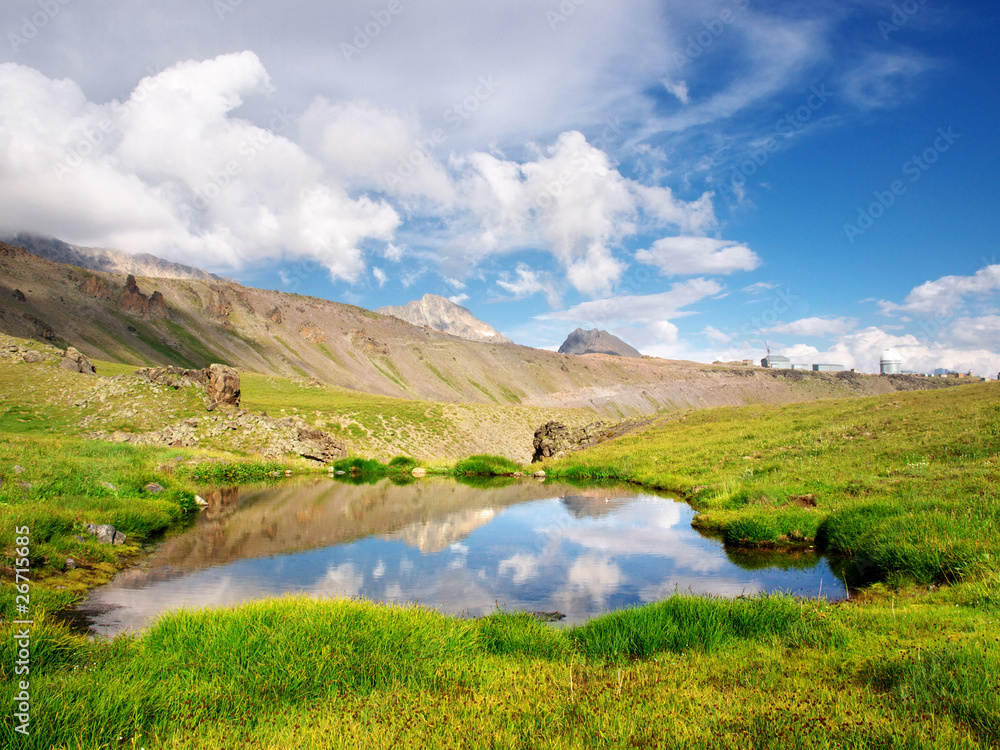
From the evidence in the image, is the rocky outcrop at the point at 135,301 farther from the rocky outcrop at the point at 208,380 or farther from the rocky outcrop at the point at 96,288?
the rocky outcrop at the point at 208,380

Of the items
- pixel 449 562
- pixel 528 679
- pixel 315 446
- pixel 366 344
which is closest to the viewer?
pixel 528 679

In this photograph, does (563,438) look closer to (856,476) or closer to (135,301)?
(856,476)

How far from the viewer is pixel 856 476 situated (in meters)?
17.9

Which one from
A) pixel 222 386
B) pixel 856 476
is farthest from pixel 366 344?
pixel 856 476

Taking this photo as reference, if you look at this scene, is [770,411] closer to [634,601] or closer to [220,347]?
[634,601]

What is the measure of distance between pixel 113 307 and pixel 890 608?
6732 inches

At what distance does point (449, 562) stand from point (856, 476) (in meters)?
14.3

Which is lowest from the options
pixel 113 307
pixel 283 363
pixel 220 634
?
pixel 220 634

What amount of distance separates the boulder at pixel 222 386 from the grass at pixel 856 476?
84.6ft

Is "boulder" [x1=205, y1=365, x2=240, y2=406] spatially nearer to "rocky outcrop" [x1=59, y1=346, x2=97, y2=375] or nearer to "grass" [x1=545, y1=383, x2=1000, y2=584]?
"rocky outcrop" [x1=59, y1=346, x2=97, y2=375]

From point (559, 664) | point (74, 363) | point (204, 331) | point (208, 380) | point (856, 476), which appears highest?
point (204, 331)

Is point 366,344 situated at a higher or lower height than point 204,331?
higher

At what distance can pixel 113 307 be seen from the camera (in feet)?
457

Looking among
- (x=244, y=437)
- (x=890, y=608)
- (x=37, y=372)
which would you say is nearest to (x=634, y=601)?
(x=890, y=608)
